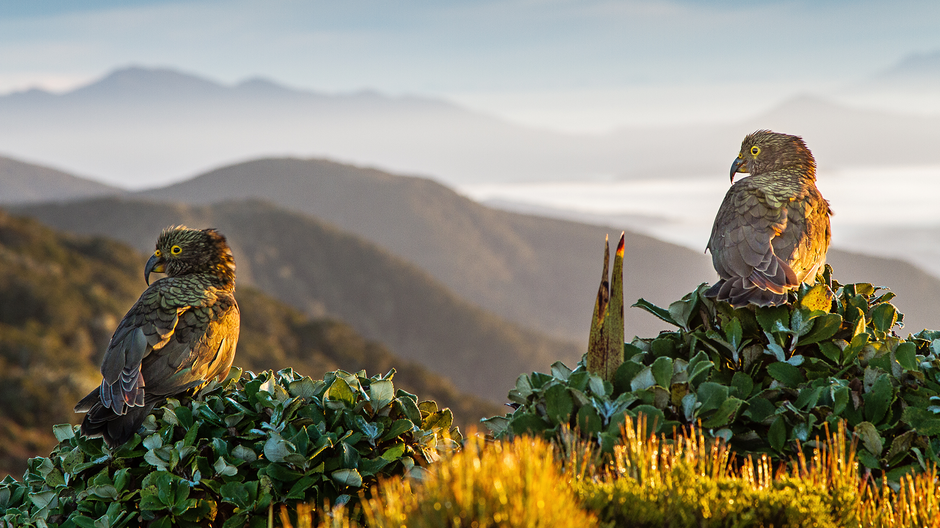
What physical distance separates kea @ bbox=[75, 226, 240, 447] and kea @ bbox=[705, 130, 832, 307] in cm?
418

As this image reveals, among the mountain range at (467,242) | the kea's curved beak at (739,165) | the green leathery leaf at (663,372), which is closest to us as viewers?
the green leathery leaf at (663,372)

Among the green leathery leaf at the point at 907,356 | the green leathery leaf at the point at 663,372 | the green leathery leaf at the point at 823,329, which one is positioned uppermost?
the green leathery leaf at the point at 823,329

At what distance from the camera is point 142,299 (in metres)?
5.85

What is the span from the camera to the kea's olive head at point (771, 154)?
6.77 metres

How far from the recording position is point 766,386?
4.98 m

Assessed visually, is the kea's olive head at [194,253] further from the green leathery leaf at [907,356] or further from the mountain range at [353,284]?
the mountain range at [353,284]

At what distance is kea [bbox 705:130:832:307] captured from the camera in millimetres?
5191

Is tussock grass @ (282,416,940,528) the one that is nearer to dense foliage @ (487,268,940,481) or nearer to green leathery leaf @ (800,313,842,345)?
dense foliage @ (487,268,940,481)

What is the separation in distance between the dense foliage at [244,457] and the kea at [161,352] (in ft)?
0.57

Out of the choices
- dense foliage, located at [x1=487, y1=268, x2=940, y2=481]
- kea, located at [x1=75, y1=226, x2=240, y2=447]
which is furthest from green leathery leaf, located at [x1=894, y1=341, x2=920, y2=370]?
kea, located at [x1=75, y1=226, x2=240, y2=447]

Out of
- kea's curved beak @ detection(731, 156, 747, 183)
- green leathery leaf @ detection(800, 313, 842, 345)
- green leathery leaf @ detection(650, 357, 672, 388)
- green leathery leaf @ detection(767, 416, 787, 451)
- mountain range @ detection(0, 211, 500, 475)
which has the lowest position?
mountain range @ detection(0, 211, 500, 475)

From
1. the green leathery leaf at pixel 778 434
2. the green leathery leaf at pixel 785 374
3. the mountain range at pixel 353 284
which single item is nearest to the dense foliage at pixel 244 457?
the green leathery leaf at pixel 778 434

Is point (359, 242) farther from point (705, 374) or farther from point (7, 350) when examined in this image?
point (705, 374)

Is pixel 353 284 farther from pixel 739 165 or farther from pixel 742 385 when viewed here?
pixel 742 385
